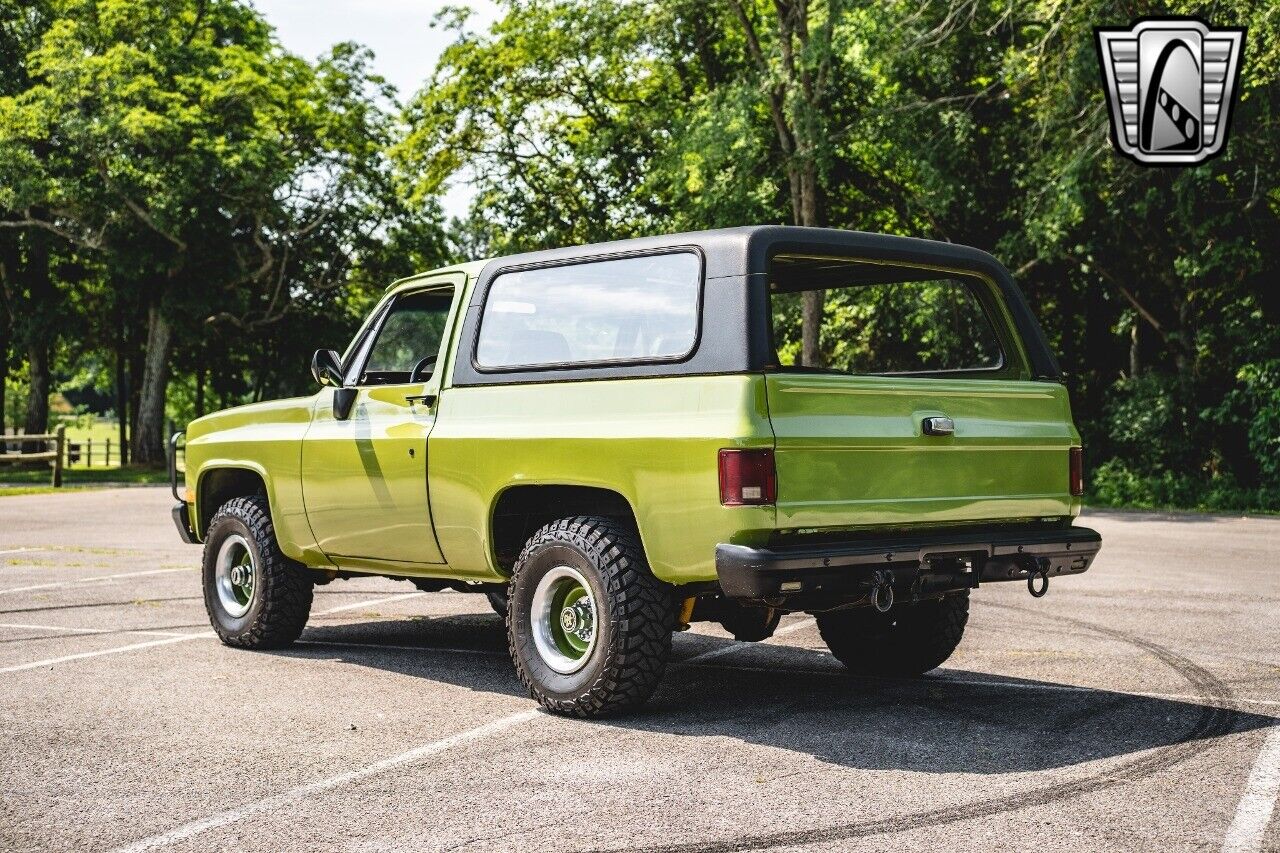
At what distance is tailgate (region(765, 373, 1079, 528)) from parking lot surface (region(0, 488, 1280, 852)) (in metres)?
0.93

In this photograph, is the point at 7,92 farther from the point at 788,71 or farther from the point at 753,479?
the point at 753,479

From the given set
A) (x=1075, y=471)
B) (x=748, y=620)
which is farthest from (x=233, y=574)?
(x=1075, y=471)

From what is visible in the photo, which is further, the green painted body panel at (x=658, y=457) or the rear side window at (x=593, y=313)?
the rear side window at (x=593, y=313)

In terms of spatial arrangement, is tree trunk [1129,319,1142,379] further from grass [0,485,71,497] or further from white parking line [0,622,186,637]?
white parking line [0,622,186,637]

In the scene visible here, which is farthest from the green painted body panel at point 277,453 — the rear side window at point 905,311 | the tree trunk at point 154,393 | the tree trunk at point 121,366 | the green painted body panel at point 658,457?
the tree trunk at point 121,366

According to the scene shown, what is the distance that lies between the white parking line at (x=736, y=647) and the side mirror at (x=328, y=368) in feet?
8.13

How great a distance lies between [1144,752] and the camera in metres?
5.82

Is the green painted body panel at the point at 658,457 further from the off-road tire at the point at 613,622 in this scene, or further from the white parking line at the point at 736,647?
the white parking line at the point at 736,647

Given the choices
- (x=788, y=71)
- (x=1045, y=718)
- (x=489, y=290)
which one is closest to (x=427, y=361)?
(x=489, y=290)

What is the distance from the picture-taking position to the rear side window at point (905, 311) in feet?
24.7

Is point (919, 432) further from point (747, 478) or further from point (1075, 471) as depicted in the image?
point (1075, 471)

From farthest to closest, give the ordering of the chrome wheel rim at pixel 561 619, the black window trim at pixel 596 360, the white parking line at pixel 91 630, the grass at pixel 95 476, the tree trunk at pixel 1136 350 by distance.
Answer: the grass at pixel 95 476, the tree trunk at pixel 1136 350, the white parking line at pixel 91 630, the chrome wheel rim at pixel 561 619, the black window trim at pixel 596 360

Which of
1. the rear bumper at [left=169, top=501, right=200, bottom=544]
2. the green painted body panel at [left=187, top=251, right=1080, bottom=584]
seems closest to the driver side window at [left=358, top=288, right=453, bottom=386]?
the green painted body panel at [left=187, top=251, right=1080, bottom=584]

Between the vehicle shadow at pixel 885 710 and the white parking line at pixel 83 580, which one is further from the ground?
the vehicle shadow at pixel 885 710
